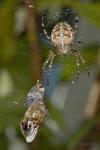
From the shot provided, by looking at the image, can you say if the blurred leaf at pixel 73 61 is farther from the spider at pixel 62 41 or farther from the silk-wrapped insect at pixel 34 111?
the silk-wrapped insect at pixel 34 111

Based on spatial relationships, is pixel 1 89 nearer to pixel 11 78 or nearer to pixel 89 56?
pixel 11 78

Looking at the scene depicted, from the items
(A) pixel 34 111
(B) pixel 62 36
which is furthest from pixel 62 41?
(A) pixel 34 111

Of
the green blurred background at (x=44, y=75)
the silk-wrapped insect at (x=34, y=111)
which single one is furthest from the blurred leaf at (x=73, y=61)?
the silk-wrapped insect at (x=34, y=111)

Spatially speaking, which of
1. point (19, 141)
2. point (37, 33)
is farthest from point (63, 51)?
point (19, 141)

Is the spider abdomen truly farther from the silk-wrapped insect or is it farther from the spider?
the silk-wrapped insect

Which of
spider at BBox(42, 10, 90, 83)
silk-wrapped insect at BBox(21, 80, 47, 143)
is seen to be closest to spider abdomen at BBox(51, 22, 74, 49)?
spider at BBox(42, 10, 90, 83)

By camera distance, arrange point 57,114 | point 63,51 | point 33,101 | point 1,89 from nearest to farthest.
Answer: point 33,101 < point 63,51 < point 57,114 < point 1,89

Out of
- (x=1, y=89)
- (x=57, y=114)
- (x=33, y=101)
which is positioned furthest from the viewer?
(x=1, y=89)
